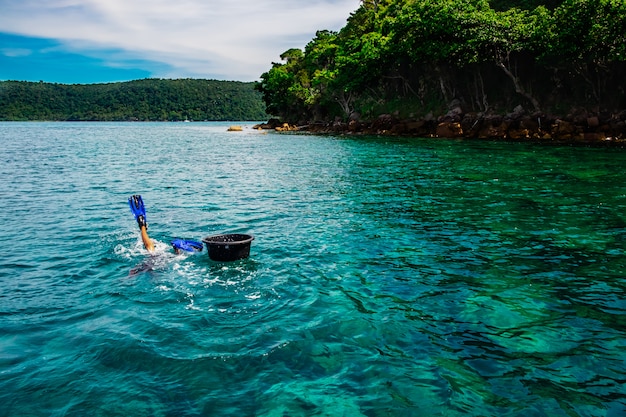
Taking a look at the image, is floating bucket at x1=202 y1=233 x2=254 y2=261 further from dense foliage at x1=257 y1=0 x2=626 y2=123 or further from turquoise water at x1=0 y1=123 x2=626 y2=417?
dense foliage at x1=257 y1=0 x2=626 y2=123

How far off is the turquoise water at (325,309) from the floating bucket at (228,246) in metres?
0.24

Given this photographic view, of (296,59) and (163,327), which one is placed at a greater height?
(296,59)

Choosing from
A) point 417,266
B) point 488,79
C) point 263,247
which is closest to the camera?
point 417,266

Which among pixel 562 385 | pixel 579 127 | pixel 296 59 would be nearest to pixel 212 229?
pixel 562 385

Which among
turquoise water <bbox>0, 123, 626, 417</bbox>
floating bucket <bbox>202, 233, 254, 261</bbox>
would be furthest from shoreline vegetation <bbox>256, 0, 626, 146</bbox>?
floating bucket <bbox>202, 233, 254, 261</bbox>

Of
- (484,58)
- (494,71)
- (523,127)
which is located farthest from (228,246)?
(494,71)

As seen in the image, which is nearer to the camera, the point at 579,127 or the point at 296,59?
the point at 579,127

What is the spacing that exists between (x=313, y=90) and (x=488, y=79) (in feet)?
128

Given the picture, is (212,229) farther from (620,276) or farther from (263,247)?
(620,276)

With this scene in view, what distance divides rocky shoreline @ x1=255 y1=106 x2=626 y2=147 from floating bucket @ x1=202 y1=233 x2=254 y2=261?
34.5 metres

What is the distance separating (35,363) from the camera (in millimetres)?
5949

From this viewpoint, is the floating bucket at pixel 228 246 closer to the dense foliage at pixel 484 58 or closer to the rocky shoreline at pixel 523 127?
the rocky shoreline at pixel 523 127

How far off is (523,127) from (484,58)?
30.7 ft

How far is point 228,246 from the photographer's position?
375 inches
